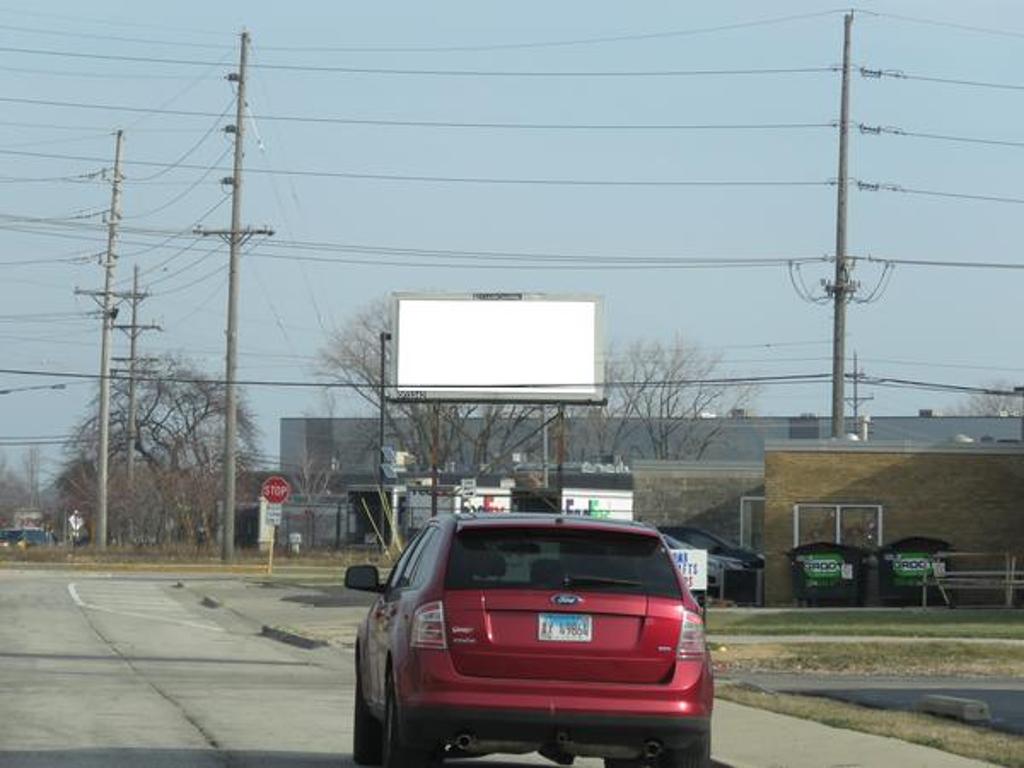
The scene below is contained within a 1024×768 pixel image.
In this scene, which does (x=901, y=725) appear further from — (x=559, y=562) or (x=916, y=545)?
(x=916, y=545)

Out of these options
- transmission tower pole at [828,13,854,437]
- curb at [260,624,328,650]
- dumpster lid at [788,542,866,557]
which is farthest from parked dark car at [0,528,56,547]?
curb at [260,624,328,650]

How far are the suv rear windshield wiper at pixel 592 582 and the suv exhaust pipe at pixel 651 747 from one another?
88cm

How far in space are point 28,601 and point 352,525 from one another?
49.9m

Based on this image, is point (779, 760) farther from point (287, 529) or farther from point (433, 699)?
point (287, 529)

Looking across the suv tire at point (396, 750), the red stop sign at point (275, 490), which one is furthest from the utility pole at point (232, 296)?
the suv tire at point (396, 750)

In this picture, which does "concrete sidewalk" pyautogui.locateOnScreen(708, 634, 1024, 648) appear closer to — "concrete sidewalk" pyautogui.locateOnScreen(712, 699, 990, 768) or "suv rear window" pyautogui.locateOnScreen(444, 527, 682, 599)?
"concrete sidewalk" pyautogui.locateOnScreen(712, 699, 990, 768)

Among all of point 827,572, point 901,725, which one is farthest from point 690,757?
point 827,572

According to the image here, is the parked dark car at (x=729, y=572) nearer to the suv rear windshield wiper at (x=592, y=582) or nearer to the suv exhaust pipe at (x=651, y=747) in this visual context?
the suv rear windshield wiper at (x=592, y=582)

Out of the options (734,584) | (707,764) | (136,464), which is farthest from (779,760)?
(136,464)

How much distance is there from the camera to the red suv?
9.40 m

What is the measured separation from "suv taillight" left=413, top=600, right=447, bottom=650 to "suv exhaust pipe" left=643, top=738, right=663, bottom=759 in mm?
1253

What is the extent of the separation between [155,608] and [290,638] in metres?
7.89

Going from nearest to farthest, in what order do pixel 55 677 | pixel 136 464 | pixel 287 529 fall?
pixel 55 677 → pixel 287 529 → pixel 136 464

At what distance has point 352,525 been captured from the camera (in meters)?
84.9
